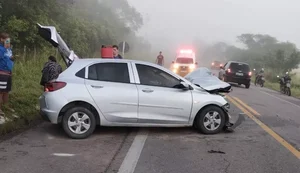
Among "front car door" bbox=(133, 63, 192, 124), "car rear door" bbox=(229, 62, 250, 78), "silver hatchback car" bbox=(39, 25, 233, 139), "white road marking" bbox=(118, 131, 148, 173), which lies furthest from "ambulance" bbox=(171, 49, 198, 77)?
"white road marking" bbox=(118, 131, 148, 173)

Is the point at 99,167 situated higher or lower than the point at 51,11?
lower

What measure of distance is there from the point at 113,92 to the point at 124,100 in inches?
10.4

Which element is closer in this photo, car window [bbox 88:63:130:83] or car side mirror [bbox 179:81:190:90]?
car window [bbox 88:63:130:83]

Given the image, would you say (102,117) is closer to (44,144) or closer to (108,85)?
(108,85)

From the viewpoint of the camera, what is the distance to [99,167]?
18.2ft

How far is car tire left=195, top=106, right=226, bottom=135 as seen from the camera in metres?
8.00

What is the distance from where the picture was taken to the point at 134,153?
6.35 m

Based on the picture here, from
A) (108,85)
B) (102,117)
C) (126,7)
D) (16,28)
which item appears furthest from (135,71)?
(126,7)

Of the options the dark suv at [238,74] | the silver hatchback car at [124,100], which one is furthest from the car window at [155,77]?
the dark suv at [238,74]

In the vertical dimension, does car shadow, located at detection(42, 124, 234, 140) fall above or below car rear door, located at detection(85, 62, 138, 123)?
below

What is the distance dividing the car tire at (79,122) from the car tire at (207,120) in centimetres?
219

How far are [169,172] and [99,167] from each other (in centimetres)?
101

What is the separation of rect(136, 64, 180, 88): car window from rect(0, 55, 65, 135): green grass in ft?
9.45

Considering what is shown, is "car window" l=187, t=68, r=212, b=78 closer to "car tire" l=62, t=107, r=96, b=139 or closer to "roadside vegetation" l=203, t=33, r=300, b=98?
"car tire" l=62, t=107, r=96, b=139
